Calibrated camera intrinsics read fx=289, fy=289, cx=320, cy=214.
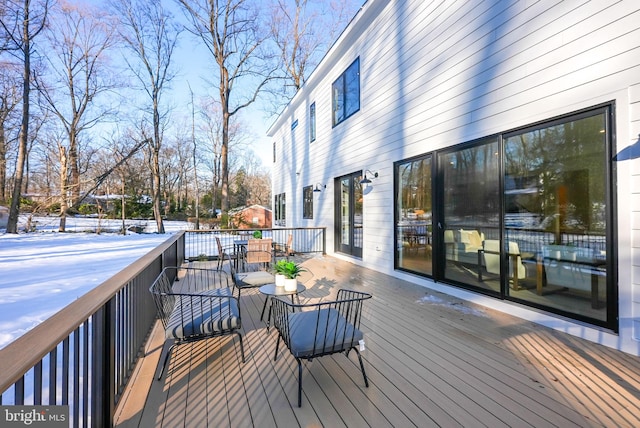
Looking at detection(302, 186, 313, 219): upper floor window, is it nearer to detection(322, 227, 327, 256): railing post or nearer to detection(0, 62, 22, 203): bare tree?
detection(322, 227, 327, 256): railing post

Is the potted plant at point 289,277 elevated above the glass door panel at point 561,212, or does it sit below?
below

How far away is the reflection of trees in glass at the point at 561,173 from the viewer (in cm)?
282

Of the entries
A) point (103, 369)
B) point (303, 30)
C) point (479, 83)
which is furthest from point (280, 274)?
point (303, 30)

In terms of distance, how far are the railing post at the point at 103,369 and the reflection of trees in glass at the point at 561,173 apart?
13.6 feet

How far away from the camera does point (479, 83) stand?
12.9 ft

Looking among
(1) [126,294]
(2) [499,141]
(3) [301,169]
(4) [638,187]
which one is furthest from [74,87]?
(4) [638,187]

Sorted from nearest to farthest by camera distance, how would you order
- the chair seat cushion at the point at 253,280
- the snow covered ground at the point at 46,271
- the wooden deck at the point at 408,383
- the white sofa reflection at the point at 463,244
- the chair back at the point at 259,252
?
1. the wooden deck at the point at 408,383
2. the chair seat cushion at the point at 253,280
3. the white sofa reflection at the point at 463,244
4. the snow covered ground at the point at 46,271
5. the chair back at the point at 259,252

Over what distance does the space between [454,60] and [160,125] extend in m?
17.8

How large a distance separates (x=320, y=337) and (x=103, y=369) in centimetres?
133

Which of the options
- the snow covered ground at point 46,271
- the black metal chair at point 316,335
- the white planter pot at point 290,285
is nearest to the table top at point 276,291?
the white planter pot at point 290,285

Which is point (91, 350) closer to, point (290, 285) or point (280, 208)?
point (290, 285)

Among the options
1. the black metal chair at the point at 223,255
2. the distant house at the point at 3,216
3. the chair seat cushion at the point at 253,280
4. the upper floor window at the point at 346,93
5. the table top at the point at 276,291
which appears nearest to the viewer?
the table top at the point at 276,291

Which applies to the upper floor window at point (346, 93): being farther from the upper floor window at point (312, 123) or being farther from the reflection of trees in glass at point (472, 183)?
the reflection of trees in glass at point (472, 183)

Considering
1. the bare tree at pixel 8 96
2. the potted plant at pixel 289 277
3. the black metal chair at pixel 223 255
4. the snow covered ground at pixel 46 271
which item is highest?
the bare tree at pixel 8 96
